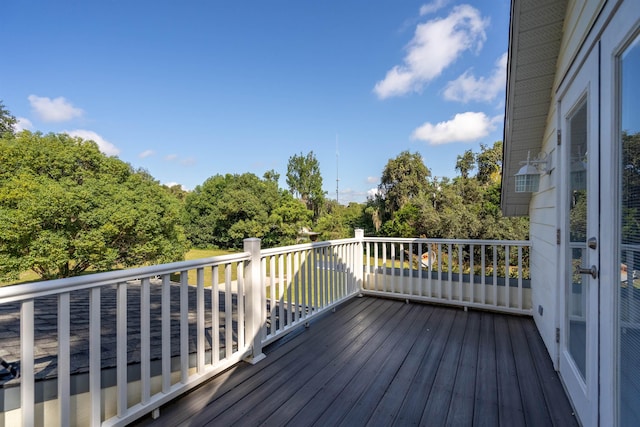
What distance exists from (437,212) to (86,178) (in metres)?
16.2

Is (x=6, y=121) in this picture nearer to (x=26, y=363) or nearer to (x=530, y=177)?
(x=26, y=363)

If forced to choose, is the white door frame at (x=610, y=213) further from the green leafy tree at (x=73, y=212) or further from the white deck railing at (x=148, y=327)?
the green leafy tree at (x=73, y=212)

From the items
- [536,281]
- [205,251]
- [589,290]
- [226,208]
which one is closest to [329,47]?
[536,281]

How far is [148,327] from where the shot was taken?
1.65 meters

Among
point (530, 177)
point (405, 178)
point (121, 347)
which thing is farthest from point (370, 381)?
point (405, 178)

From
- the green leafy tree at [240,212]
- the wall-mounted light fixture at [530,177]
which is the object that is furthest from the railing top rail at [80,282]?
the green leafy tree at [240,212]

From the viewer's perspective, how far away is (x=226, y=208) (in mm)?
22656

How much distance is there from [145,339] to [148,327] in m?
0.07

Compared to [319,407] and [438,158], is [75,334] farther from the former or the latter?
[438,158]

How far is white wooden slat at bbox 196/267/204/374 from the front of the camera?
6.55ft

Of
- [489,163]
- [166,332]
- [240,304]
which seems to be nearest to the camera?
[166,332]

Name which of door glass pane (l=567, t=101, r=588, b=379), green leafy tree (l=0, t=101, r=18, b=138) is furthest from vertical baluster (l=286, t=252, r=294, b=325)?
green leafy tree (l=0, t=101, r=18, b=138)

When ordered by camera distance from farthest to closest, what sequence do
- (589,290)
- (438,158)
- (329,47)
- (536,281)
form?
(438,158)
(329,47)
(536,281)
(589,290)

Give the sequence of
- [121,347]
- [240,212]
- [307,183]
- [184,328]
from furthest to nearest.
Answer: [307,183] → [240,212] → [184,328] → [121,347]
